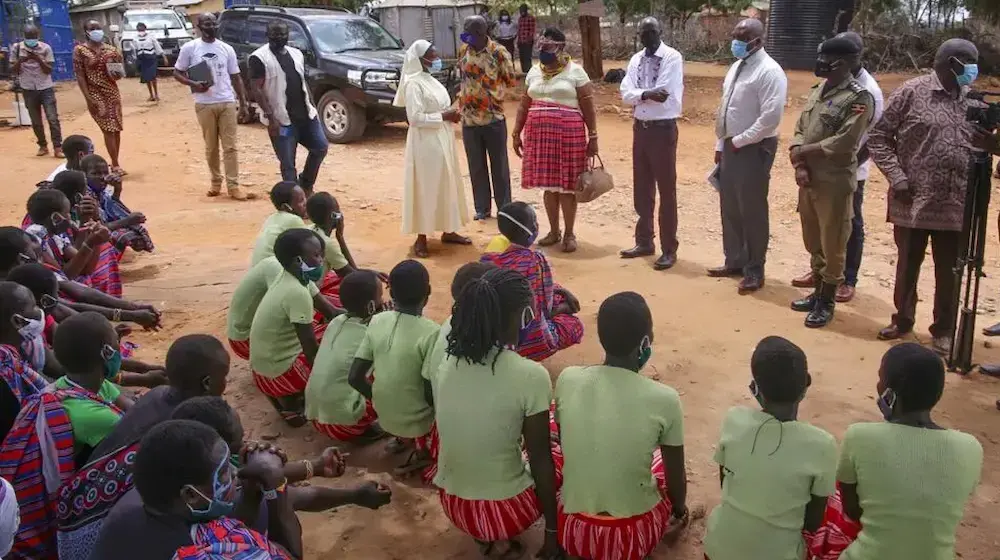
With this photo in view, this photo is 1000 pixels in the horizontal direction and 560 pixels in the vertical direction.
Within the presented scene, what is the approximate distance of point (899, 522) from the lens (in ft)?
8.36

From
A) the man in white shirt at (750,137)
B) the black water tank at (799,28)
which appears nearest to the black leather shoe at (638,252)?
the man in white shirt at (750,137)

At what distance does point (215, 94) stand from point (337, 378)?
20.8 ft

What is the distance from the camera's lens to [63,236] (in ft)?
16.9

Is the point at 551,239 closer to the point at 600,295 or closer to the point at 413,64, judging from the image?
the point at 600,295

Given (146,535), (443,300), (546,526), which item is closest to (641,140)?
(443,300)

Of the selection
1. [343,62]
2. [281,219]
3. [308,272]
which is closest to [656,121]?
[281,219]

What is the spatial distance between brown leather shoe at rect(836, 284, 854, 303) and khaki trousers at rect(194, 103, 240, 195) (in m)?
6.44

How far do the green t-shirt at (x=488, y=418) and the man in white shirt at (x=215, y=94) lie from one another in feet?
23.1

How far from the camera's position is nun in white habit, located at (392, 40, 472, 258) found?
22.6ft

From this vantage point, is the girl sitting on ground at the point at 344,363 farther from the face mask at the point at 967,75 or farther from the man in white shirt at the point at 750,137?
the face mask at the point at 967,75

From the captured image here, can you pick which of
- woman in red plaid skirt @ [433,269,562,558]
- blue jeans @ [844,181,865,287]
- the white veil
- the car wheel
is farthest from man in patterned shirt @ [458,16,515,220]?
the car wheel

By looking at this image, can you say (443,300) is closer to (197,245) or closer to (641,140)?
(641,140)

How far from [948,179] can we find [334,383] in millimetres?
3616

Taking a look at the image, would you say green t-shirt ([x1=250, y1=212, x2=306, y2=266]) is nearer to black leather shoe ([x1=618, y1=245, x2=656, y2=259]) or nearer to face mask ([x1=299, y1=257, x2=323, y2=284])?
face mask ([x1=299, y1=257, x2=323, y2=284])
